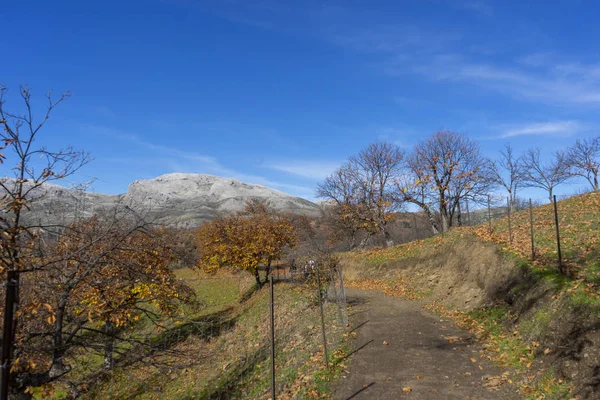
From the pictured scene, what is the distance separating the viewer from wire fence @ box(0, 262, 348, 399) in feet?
A: 19.4

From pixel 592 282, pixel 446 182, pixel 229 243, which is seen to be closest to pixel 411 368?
pixel 592 282

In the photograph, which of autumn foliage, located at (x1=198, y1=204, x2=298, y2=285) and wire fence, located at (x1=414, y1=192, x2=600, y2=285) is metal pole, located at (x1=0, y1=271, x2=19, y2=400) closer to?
wire fence, located at (x1=414, y1=192, x2=600, y2=285)

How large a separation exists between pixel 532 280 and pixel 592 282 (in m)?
2.27

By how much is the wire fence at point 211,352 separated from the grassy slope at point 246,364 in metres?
0.03

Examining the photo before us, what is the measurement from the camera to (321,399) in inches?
303

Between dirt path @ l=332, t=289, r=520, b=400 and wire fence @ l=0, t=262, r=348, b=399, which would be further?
dirt path @ l=332, t=289, r=520, b=400

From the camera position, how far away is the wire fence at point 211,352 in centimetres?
591

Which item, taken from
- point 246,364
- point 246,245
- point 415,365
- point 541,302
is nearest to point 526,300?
point 541,302

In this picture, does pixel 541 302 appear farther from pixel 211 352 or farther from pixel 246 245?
pixel 246 245

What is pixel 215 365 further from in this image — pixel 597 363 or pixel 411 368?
pixel 597 363

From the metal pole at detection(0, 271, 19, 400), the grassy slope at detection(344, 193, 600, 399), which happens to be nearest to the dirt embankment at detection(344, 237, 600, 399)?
the grassy slope at detection(344, 193, 600, 399)

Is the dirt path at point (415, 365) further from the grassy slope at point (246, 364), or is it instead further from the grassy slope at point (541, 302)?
the grassy slope at point (246, 364)

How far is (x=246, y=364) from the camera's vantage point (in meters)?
11.9

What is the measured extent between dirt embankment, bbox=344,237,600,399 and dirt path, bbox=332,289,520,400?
116cm
